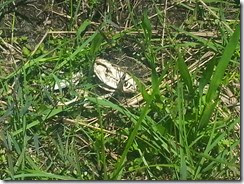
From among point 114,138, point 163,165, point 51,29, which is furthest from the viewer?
point 51,29

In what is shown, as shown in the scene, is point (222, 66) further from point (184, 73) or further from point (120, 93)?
point (120, 93)

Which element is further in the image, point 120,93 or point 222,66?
point 120,93

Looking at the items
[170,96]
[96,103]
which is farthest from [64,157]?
[170,96]

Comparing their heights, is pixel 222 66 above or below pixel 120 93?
above

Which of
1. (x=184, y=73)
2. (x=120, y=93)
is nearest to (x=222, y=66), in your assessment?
(x=184, y=73)

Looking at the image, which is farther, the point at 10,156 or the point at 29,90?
the point at 29,90

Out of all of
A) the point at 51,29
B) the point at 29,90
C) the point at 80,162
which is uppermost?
the point at 51,29

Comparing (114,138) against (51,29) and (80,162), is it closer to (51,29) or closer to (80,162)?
(80,162)

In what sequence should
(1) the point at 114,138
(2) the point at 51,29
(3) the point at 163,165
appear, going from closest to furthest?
(3) the point at 163,165, (1) the point at 114,138, (2) the point at 51,29
